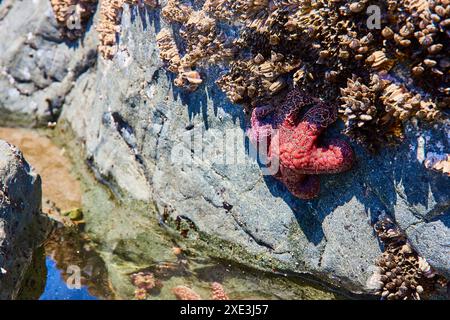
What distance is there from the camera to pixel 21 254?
6.61 meters

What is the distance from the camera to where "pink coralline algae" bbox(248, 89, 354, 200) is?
5238 millimetres

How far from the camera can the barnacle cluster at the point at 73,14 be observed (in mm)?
8398

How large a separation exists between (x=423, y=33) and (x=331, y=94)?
102cm

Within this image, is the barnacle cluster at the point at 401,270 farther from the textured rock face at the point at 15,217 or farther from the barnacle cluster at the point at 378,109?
the textured rock face at the point at 15,217

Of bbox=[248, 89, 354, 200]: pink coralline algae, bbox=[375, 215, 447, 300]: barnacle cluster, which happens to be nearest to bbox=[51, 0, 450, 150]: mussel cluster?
bbox=[248, 89, 354, 200]: pink coralline algae

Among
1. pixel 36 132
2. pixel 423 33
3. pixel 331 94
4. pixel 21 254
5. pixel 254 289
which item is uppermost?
pixel 423 33

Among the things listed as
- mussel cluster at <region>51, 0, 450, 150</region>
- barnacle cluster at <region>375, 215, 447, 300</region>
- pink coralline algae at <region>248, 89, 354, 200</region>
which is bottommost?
barnacle cluster at <region>375, 215, 447, 300</region>

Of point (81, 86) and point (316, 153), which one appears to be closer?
point (316, 153)

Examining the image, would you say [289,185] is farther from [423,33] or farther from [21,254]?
[21,254]

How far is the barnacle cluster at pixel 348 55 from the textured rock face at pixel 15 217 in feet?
8.72

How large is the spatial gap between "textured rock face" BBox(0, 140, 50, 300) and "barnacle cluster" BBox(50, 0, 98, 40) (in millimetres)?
2819

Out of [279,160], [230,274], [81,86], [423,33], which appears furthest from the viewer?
[81,86]

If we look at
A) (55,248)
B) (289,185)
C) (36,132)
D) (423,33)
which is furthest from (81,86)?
(423,33)

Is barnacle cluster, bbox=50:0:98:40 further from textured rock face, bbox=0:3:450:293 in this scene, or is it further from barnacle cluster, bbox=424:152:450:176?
barnacle cluster, bbox=424:152:450:176
